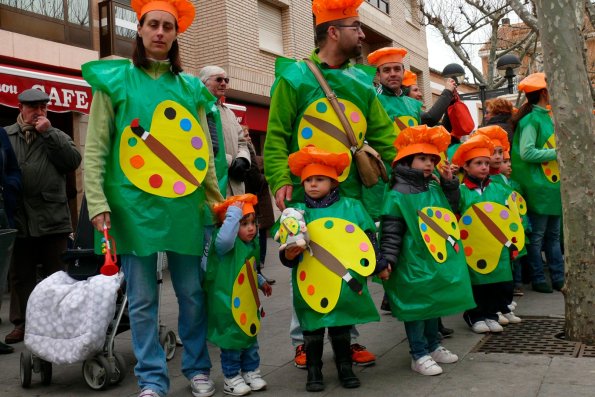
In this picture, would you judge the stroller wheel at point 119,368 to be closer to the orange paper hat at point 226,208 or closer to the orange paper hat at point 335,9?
the orange paper hat at point 226,208

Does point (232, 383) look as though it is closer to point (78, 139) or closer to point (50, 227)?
point (50, 227)

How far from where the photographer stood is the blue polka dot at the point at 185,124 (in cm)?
356

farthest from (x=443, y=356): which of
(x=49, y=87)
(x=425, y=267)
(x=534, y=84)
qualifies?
(x=49, y=87)

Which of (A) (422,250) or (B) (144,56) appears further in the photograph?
(A) (422,250)

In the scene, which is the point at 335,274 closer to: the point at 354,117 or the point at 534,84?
the point at 354,117

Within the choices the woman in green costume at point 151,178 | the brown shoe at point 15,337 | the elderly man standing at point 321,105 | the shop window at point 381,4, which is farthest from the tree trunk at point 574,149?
the shop window at point 381,4

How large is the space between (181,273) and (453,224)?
1.66 metres

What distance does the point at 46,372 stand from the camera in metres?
4.02

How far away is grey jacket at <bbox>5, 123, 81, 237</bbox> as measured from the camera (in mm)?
5375

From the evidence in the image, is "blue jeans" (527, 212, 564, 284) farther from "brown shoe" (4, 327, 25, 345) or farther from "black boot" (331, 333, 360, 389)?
"brown shoe" (4, 327, 25, 345)

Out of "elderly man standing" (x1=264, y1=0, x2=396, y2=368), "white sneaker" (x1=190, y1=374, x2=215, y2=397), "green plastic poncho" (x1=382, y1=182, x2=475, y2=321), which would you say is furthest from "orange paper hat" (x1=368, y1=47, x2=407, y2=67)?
"white sneaker" (x1=190, y1=374, x2=215, y2=397)

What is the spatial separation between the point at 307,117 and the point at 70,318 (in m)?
1.80

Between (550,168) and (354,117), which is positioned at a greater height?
(354,117)

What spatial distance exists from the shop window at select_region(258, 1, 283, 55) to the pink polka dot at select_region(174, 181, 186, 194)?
12.9 metres
